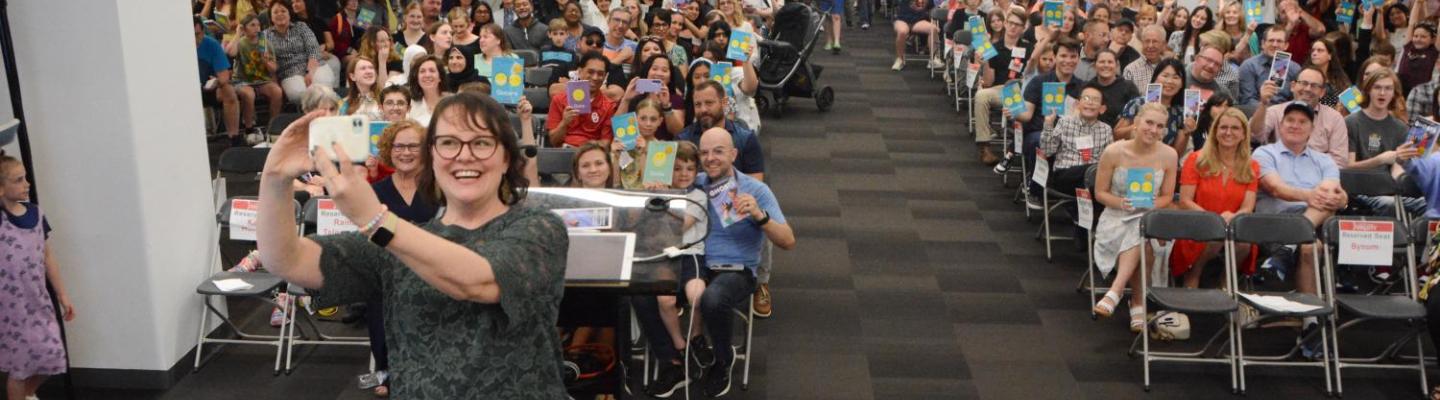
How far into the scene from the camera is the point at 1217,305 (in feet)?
18.5

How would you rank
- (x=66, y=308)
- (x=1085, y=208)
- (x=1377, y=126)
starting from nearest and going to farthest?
(x=66, y=308) < (x=1085, y=208) < (x=1377, y=126)

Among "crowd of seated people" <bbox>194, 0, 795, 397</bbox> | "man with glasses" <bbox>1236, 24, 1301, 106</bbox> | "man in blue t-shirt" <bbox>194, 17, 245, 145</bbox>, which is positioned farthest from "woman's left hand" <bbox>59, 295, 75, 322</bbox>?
"man with glasses" <bbox>1236, 24, 1301, 106</bbox>

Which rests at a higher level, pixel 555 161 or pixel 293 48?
pixel 293 48

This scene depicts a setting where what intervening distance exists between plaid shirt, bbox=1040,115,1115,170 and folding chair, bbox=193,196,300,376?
166 inches

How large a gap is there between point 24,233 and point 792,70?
774cm

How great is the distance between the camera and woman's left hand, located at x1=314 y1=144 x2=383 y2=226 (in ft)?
6.10

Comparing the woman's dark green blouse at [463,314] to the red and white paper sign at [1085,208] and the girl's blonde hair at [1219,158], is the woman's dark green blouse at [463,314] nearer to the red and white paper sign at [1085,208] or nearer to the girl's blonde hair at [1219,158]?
the red and white paper sign at [1085,208]

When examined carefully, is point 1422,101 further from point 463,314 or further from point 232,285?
point 463,314

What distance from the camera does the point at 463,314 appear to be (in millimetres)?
2184

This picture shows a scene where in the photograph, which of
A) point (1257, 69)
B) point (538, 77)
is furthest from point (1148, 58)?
point (538, 77)

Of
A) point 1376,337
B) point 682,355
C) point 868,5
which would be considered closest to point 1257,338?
point 1376,337

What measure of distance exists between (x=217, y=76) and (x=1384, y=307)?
8.11 m

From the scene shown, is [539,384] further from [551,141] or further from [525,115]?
[551,141]

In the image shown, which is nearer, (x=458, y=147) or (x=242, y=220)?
(x=458, y=147)
